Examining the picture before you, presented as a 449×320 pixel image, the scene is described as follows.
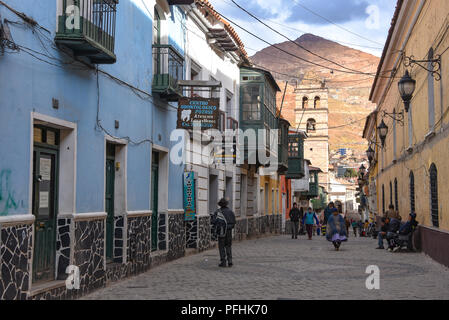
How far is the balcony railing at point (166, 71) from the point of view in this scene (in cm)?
1277

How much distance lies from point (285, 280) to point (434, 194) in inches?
220

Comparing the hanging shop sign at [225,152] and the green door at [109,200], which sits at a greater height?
the hanging shop sign at [225,152]

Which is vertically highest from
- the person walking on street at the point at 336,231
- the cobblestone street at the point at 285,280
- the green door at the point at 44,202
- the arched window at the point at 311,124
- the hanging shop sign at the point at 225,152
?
the arched window at the point at 311,124

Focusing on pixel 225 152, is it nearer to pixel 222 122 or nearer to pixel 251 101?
pixel 222 122

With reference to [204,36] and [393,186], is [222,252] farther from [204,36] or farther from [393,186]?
[393,186]

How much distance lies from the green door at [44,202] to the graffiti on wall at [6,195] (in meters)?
1.08

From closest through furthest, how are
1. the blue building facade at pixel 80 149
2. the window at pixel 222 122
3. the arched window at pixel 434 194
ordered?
the blue building facade at pixel 80 149 → the arched window at pixel 434 194 → the window at pixel 222 122

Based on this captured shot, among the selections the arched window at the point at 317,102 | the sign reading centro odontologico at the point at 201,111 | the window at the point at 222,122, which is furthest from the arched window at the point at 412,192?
the arched window at the point at 317,102

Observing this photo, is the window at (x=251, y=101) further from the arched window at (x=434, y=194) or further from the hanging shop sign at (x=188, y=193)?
the arched window at (x=434, y=194)

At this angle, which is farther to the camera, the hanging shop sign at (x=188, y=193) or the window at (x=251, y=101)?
the window at (x=251, y=101)

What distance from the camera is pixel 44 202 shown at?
8.24m

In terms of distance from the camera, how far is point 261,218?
27.4m

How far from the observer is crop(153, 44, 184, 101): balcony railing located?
1277 centimetres

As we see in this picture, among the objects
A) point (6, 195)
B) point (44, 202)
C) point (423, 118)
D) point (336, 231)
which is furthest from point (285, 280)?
point (336, 231)
